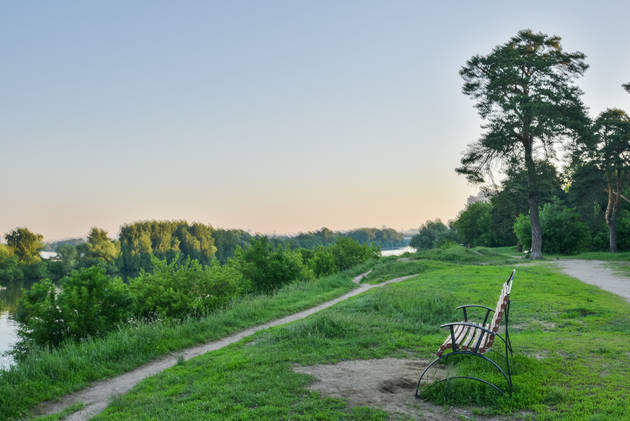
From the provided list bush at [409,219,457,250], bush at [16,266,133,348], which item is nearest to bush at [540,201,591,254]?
bush at [16,266,133,348]

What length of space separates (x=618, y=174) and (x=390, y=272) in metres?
23.2

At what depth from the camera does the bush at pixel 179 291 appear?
41.2 ft

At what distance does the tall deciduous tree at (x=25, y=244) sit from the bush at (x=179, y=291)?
222 ft

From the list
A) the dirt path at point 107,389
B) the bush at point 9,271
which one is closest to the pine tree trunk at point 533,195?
the dirt path at point 107,389

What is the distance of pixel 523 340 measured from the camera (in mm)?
8102

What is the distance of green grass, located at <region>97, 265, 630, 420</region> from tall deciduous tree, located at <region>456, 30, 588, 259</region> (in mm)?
20067

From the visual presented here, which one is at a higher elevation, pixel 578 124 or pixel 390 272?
pixel 578 124

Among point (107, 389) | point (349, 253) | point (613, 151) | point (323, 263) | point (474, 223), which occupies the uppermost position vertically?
point (613, 151)

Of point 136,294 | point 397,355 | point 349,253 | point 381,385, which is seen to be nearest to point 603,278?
point 397,355

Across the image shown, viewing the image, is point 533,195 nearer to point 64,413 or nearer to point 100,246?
point 64,413

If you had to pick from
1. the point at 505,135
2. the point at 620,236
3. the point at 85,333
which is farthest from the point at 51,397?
the point at 620,236

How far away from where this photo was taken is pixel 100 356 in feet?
25.9

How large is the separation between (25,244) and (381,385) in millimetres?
81193

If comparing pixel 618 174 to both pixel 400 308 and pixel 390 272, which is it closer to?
pixel 390 272
